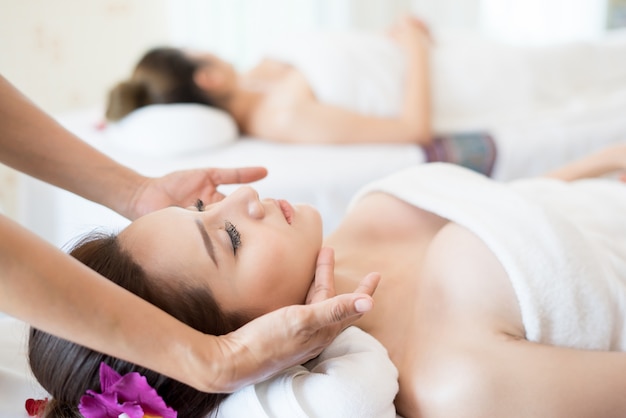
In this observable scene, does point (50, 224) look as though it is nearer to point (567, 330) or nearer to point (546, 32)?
point (567, 330)

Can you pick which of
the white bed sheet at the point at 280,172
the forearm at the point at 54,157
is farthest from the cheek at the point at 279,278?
the white bed sheet at the point at 280,172

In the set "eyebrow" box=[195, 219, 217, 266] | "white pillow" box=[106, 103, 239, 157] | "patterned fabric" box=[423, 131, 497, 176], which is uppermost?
"eyebrow" box=[195, 219, 217, 266]

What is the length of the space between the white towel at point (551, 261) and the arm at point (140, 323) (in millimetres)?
325

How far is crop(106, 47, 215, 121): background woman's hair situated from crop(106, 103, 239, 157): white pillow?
0.04m

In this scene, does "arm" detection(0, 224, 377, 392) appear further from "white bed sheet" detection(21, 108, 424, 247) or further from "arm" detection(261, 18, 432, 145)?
"arm" detection(261, 18, 432, 145)

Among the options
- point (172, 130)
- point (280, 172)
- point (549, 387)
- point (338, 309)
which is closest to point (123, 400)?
point (338, 309)

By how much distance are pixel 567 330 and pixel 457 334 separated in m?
0.18

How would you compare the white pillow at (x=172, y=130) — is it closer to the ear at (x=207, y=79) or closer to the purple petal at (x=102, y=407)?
the ear at (x=207, y=79)

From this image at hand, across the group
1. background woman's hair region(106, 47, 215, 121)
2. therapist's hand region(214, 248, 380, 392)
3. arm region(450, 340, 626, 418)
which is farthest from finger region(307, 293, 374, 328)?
background woman's hair region(106, 47, 215, 121)

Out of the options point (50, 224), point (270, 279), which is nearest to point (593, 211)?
point (270, 279)

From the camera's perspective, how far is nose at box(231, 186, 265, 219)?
1.03 m

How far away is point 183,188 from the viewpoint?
1.26 meters

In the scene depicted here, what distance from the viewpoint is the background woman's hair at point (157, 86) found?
2.34m

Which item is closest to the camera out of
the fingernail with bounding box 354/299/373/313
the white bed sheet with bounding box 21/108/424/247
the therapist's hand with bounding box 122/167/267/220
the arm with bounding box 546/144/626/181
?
the fingernail with bounding box 354/299/373/313
